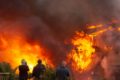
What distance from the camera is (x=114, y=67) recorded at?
79.7 feet

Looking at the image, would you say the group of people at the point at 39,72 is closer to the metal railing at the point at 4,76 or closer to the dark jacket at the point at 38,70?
the dark jacket at the point at 38,70

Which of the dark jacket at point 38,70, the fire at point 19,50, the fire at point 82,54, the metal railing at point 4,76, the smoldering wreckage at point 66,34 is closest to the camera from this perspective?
the dark jacket at point 38,70

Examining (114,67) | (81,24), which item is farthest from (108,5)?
(114,67)

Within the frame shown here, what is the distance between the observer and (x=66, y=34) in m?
25.8

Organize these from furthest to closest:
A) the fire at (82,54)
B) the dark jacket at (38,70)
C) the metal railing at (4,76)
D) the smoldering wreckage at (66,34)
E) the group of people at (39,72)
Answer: the fire at (82,54), the smoldering wreckage at (66,34), the metal railing at (4,76), the dark jacket at (38,70), the group of people at (39,72)

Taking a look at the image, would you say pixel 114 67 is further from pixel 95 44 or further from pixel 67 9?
pixel 67 9

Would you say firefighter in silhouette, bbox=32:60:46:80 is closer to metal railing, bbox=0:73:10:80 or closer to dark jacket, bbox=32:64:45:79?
dark jacket, bbox=32:64:45:79

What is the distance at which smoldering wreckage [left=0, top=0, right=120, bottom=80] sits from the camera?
24344 mm

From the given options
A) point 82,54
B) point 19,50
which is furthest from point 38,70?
point 82,54

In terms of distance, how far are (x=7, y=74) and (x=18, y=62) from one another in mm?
5428

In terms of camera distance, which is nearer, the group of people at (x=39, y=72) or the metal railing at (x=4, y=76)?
the group of people at (x=39, y=72)

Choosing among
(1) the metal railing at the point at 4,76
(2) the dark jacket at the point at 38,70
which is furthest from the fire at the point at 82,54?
(2) the dark jacket at the point at 38,70

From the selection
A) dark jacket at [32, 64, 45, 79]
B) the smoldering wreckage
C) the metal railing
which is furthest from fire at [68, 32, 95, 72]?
dark jacket at [32, 64, 45, 79]

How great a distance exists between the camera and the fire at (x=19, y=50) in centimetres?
2392
